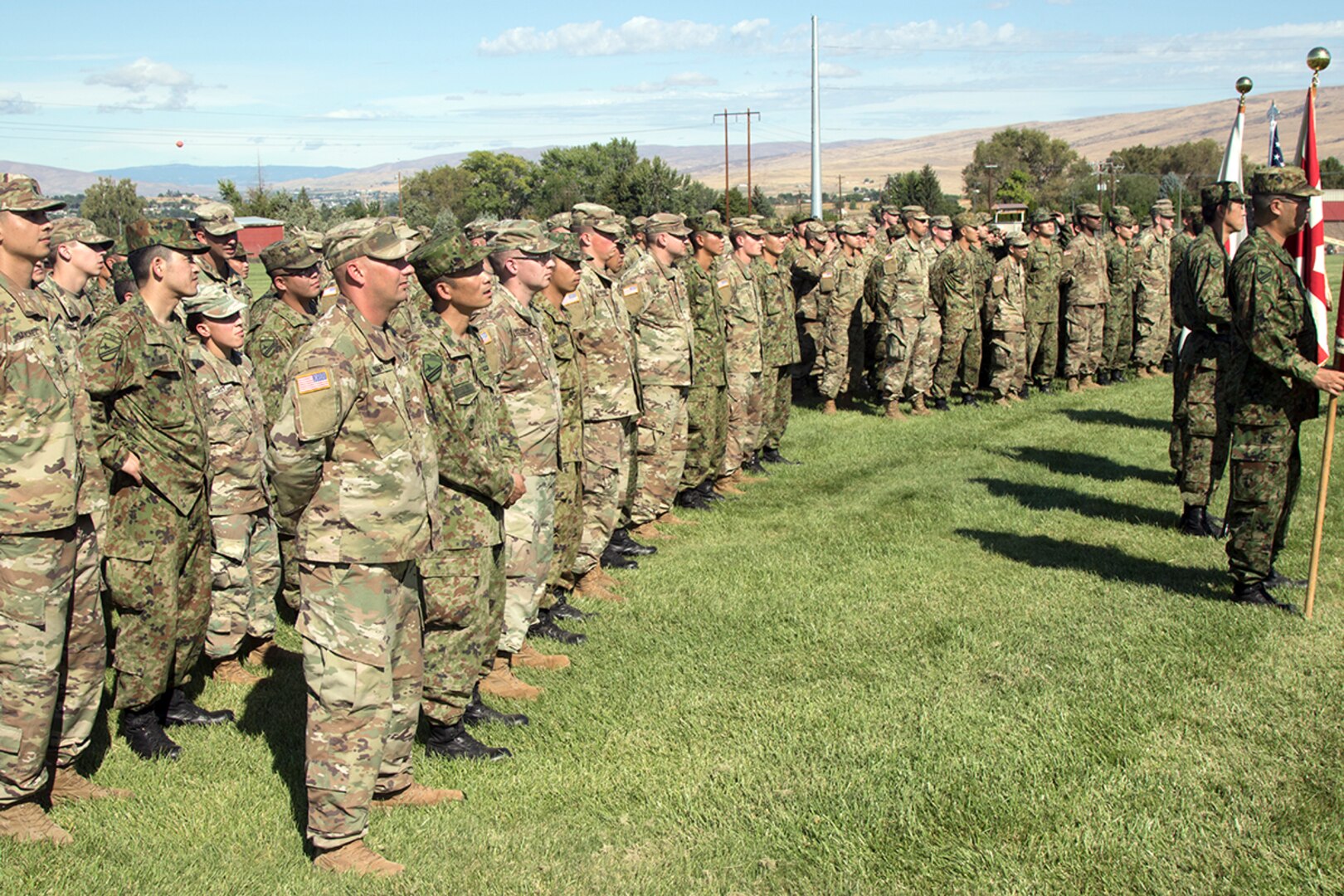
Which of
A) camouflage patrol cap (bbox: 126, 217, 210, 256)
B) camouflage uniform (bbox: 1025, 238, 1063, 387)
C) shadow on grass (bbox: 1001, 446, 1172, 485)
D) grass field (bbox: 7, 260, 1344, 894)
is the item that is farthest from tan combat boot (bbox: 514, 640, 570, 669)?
camouflage uniform (bbox: 1025, 238, 1063, 387)

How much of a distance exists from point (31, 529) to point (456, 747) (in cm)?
188

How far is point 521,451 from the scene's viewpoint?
5.50 meters

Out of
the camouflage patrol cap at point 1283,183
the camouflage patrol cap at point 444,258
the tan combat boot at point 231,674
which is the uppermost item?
the camouflage patrol cap at point 1283,183

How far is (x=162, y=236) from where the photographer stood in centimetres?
502

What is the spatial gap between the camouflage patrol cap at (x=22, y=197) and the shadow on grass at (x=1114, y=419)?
1087cm

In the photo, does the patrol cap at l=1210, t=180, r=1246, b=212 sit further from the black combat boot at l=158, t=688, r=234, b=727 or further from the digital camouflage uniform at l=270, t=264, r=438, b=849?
the black combat boot at l=158, t=688, r=234, b=727

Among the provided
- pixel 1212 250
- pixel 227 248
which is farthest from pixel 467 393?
pixel 1212 250

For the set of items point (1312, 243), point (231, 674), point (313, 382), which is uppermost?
point (1312, 243)

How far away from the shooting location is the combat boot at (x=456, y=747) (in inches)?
188

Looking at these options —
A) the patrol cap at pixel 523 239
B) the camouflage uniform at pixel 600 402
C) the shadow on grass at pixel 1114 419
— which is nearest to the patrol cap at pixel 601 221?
the camouflage uniform at pixel 600 402

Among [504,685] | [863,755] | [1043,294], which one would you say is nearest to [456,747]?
[504,685]

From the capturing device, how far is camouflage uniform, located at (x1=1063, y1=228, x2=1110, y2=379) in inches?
570

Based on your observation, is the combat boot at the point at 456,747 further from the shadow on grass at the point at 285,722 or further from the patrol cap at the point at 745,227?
the patrol cap at the point at 745,227

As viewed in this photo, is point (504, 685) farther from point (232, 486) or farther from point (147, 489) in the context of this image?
point (147, 489)
